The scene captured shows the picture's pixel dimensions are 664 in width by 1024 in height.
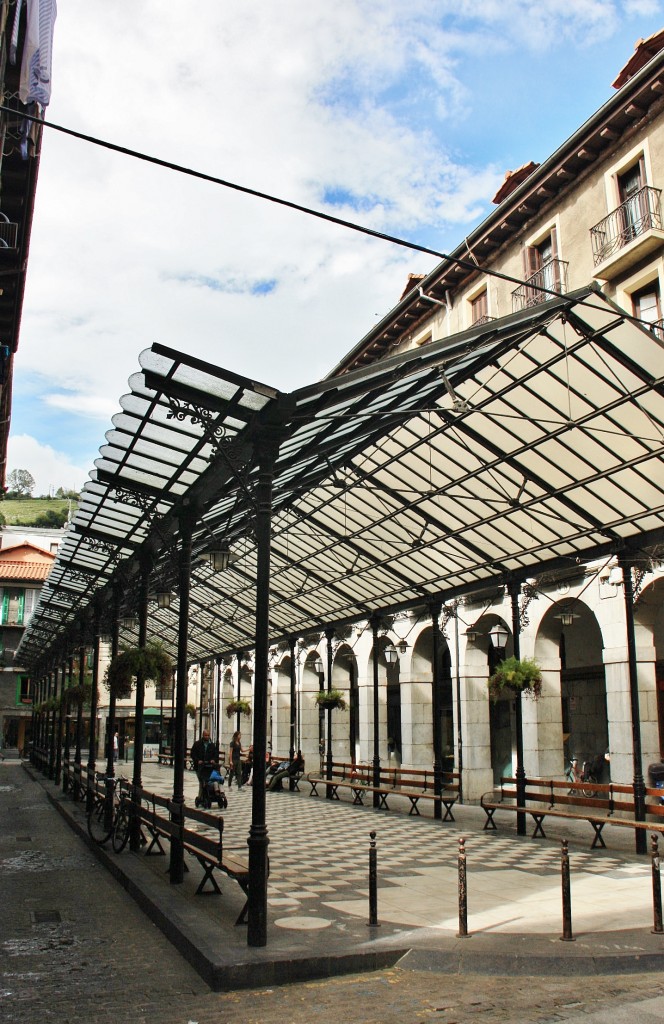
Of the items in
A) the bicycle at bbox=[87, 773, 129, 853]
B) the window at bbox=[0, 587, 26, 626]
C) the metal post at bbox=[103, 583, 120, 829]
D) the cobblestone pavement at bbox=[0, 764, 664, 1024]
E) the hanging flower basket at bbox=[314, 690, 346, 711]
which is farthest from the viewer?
the window at bbox=[0, 587, 26, 626]

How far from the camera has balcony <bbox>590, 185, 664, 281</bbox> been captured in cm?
1645

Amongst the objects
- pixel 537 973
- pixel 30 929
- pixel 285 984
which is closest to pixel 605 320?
pixel 537 973

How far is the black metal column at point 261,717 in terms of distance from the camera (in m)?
7.57

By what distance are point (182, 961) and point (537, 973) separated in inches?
126

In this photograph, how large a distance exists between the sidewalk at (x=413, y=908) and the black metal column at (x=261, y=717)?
0.33 meters

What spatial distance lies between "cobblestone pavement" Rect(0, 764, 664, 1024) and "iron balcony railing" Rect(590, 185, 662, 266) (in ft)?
46.5

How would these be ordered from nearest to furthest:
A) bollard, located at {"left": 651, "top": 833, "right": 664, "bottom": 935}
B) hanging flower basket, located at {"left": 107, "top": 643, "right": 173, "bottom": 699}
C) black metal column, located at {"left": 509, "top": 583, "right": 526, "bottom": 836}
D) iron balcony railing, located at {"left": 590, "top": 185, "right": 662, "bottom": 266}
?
1. bollard, located at {"left": 651, "top": 833, "right": 664, "bottom": 935}
2. hanging flower basket, located at {"left": 107, "top": 643, "right": 173, "bottom": 699}
3. black metal column, located at {"left": 509, "top": 583, "right": 526, "bottom": 836}
4. iron balcony railing, located at {"left": 590, "top": 185, "right": 662, "bottom": 266}

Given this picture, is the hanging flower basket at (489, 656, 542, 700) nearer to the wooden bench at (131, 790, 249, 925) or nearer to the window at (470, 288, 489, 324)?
the wooden bench at (131, 790, 249, 925)

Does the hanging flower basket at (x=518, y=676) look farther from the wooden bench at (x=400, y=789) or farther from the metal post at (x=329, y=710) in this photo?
the metal post at (x=329, y=710)

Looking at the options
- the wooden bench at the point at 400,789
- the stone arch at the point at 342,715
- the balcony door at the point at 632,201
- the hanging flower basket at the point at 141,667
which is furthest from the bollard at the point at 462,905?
the stone arch at the point at 342,715

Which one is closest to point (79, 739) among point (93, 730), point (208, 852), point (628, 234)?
point (93, 730)

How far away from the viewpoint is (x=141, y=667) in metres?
14.6

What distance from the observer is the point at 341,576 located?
71.2 feet

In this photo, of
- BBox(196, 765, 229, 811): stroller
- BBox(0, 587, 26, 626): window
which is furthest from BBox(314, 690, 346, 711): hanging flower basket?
BBox(0, 587, 26, 626): window
